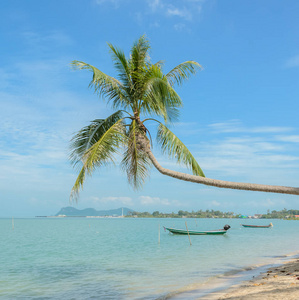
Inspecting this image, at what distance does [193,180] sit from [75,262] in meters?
16.1

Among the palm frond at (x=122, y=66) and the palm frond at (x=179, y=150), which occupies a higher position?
the palm frond at (x=122, y=66)

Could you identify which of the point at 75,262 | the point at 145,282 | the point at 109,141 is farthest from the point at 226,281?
the point at 75,262

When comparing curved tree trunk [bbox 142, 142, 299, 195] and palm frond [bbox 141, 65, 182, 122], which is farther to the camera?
palm frond [bbox 141, 65, 182, 122]

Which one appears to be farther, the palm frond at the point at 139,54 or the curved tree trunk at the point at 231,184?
the palm frond at the point at 139,54

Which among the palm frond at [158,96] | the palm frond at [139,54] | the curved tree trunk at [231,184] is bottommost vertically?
the curved tree trunk at [231,184]

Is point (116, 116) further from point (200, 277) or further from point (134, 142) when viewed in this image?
point (200, 277)

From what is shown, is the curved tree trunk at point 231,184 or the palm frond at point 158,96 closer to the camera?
the curved tree trunk at point 231,184

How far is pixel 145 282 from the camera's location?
539 inches

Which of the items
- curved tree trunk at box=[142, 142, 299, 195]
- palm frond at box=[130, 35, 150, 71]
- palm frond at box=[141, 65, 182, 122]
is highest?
palm frond at box=[130, 35, 150, 71]

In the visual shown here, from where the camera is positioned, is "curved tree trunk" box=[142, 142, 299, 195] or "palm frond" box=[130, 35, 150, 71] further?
"palm frond" box=[130, 35, 150, 71]

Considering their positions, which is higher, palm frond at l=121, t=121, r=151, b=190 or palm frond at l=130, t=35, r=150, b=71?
palm frond at l=130, t=35, r=150, b=71

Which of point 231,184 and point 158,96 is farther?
point 158,96

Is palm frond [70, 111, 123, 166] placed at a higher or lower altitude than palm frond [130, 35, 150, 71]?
lower

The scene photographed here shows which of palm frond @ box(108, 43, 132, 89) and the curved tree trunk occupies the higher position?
palm frond @ box(108, 43, 132, 89)
